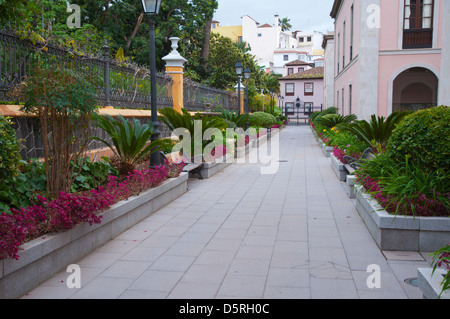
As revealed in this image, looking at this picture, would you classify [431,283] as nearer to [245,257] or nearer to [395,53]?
[245,257]

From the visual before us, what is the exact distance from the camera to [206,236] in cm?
557

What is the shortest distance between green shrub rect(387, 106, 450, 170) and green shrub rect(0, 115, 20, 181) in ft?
14.3

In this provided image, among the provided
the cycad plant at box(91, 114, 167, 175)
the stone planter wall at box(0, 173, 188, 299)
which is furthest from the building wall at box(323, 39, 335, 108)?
the stone planter wall at box(0, 173, 188, 299)

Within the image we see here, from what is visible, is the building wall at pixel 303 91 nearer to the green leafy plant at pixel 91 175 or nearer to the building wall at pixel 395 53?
the building wall at pixel 395 53

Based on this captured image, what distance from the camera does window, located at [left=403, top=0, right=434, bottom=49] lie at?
16.3 metres

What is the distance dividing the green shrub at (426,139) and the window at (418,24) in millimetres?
12648

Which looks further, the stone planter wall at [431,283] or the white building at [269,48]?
the white building at [269,48]

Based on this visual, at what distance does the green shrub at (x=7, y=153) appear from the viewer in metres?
4.04

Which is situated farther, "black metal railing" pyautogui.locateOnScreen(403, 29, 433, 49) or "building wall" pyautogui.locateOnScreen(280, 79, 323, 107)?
"building wall" pyautogui.locateOnScreen(280, 79, 323, 107)

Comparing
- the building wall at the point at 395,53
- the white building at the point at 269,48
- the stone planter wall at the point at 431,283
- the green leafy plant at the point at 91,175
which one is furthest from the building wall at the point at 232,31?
the stone planter wall at the point at 431,283

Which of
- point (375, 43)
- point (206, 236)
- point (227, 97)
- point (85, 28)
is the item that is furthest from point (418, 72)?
point (206, 236)

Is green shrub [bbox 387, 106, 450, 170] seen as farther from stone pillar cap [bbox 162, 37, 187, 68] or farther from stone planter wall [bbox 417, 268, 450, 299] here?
stone pillar cap [bbox 162, 37, 187, 68]

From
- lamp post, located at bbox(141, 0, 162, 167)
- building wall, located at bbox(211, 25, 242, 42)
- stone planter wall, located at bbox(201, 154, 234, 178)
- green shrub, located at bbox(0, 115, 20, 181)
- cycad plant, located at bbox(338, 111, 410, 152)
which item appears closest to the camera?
green shrub, located at bbox(0, 115, 20, 181)

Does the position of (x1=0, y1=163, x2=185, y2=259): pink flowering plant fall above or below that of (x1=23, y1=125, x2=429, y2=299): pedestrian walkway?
above
